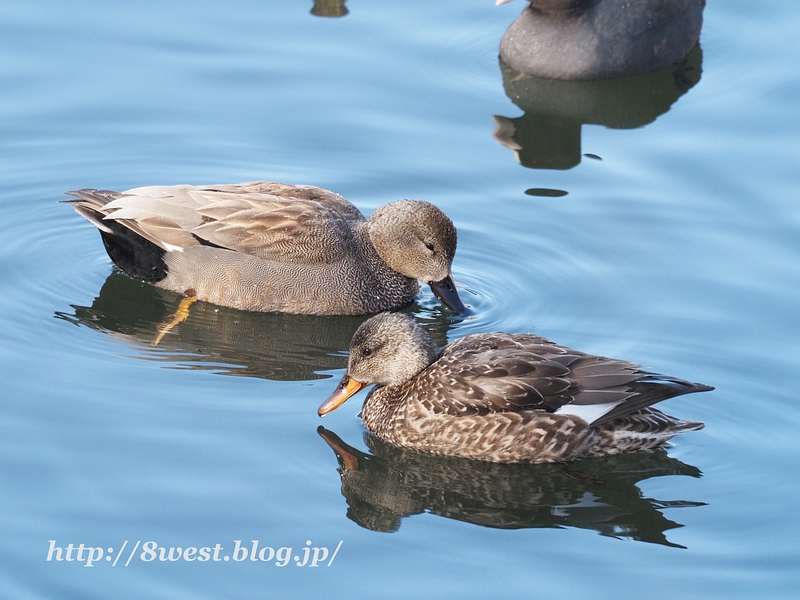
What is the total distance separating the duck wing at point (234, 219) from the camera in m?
9.56

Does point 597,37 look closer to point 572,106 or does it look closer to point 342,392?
point 572,106

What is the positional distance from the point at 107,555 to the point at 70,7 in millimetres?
8347

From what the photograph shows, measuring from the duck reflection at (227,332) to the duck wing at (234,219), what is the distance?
17.6 inches

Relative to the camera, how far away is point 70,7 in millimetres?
13664

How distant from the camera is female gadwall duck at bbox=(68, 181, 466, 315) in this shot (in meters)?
9.55

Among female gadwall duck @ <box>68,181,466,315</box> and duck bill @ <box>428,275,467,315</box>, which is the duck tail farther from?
duck bill @ <box>428,275,467,315</box>

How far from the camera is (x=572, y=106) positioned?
12.7m

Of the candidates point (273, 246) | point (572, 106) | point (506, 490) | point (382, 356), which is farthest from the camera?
point (572, 106)

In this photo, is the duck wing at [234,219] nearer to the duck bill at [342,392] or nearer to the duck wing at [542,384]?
the duck bill at [342,392]

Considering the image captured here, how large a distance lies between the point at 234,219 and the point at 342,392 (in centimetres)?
205

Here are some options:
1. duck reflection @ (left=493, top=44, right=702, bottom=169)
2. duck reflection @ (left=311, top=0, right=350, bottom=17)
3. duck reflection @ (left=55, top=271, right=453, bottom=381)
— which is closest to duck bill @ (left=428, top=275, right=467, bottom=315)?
duck reflection @ (left=55, top=271, right=453, bottom=381)

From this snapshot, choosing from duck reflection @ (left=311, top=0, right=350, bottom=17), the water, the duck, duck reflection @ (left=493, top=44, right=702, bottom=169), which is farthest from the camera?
duck reflection @ (left=311, top=0, right=350, bottom=17)

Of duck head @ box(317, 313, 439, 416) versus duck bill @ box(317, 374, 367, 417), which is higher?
duck head @ box(317, 313, 439, 416)

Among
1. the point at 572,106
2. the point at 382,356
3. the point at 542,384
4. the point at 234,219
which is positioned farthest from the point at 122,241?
the point at 572,106
